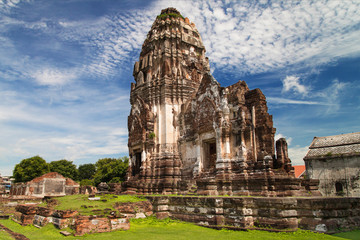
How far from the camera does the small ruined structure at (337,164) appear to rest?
82.1 ft

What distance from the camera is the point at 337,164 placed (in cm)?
2612

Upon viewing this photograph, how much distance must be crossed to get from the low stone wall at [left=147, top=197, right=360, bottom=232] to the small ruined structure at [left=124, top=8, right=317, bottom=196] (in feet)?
6.84

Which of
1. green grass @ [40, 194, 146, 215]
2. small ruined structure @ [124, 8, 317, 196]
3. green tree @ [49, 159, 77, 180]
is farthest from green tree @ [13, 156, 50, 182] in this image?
green grass @ [40, 194, 146, 215]

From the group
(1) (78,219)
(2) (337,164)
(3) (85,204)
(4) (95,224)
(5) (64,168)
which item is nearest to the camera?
(1) (78,219)

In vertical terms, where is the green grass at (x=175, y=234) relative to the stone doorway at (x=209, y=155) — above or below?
below

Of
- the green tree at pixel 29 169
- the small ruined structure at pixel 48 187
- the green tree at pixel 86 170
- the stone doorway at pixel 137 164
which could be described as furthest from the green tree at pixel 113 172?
the green tree at pixel 86 170

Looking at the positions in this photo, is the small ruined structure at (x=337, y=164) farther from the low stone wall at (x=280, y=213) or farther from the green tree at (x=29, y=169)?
the green tree at (x=29, y=169)

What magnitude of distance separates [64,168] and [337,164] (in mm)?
44097

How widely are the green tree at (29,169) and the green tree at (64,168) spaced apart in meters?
7.06

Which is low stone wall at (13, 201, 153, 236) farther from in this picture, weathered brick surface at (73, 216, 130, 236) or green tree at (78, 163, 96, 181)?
green tree at (78, 163, 96, 181)

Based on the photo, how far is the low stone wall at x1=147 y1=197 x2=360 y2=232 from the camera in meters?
9.12

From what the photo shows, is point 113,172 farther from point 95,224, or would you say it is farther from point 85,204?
point 95,224


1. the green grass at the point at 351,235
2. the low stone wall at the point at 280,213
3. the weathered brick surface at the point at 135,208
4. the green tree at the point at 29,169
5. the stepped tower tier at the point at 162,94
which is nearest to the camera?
the green grass at the point at 351,235

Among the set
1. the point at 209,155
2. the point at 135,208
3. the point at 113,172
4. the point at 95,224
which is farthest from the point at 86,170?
the point at 95,224
